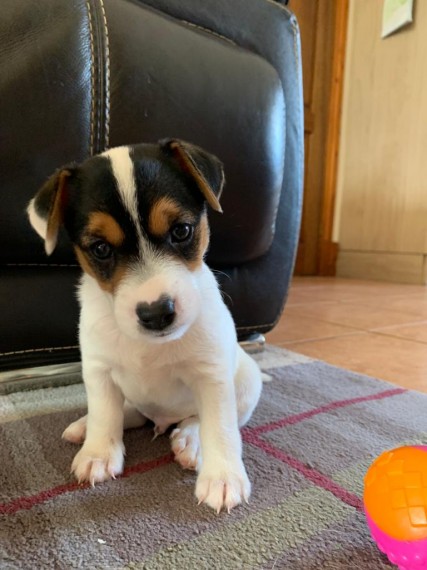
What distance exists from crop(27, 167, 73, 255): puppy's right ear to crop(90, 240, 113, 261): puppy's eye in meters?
0.10

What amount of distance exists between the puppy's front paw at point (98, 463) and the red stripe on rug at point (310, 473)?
0.32 meters

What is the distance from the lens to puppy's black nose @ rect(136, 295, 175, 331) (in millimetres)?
1001

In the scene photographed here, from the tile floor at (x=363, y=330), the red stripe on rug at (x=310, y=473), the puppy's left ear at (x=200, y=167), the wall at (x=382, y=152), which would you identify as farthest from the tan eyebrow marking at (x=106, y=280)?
the wall at (x=382, y=152)

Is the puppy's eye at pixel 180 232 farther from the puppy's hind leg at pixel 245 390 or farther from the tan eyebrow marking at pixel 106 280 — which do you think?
the puppy's hind leg at pixel 245 390

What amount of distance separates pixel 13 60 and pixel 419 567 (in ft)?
4.84

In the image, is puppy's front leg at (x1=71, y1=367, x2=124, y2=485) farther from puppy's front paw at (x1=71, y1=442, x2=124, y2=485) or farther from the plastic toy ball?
the plastic toy ball

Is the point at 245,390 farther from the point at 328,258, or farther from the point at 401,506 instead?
the point at 328,258

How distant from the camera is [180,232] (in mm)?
1167

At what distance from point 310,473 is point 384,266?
4.63 m

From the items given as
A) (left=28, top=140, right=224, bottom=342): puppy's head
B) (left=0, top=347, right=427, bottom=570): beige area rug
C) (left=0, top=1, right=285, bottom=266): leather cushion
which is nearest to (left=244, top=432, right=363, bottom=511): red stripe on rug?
(left=0, top=347, right=427, bottom=570): beige area rug

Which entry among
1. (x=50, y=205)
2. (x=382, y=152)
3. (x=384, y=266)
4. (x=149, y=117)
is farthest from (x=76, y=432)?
(x=382, y=152)

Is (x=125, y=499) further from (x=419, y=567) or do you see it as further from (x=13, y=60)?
(x=13, y=60)

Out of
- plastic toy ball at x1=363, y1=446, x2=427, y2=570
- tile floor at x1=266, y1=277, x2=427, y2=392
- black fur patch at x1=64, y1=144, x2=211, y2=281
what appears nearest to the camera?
plastic toy ball at x1=363, y1=446, x2=427, y2=570

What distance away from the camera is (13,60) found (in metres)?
1.46
